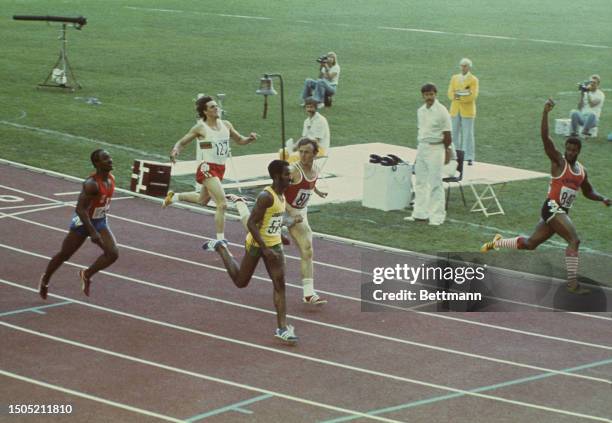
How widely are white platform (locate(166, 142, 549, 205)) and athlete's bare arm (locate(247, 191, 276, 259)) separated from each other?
7.36 meters

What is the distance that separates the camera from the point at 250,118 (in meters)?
28.2

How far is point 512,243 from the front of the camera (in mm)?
15617

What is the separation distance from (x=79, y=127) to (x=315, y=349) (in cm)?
1472

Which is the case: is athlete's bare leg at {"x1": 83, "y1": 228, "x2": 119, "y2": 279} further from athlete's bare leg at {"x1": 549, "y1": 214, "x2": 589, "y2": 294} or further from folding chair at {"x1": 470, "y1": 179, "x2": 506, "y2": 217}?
folding chair at {"x1": 470, "y1": 179, "x2": 506, "y2": 217}

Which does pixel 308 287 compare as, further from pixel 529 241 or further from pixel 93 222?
pixel 529 241

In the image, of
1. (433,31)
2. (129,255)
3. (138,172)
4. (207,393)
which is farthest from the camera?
(433,31)

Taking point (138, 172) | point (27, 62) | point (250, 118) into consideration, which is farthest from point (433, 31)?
point (138, 172)

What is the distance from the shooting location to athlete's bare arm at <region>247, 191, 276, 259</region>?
41.3 ft

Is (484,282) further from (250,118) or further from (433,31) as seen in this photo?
(433,31)

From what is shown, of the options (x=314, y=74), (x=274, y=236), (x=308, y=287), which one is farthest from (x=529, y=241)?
(x=314, y=74)

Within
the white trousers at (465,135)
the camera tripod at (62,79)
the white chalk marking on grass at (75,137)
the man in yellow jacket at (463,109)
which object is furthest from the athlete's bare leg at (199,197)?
the camera tripod at (62,79)

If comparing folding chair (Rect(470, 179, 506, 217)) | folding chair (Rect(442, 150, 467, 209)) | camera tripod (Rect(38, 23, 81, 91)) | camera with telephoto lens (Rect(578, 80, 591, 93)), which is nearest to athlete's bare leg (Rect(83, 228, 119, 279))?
folding chair (Rect(442, 150, 467, 209))

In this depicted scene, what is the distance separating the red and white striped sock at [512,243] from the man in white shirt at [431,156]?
2.76 metres

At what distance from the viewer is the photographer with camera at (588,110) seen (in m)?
26.9
